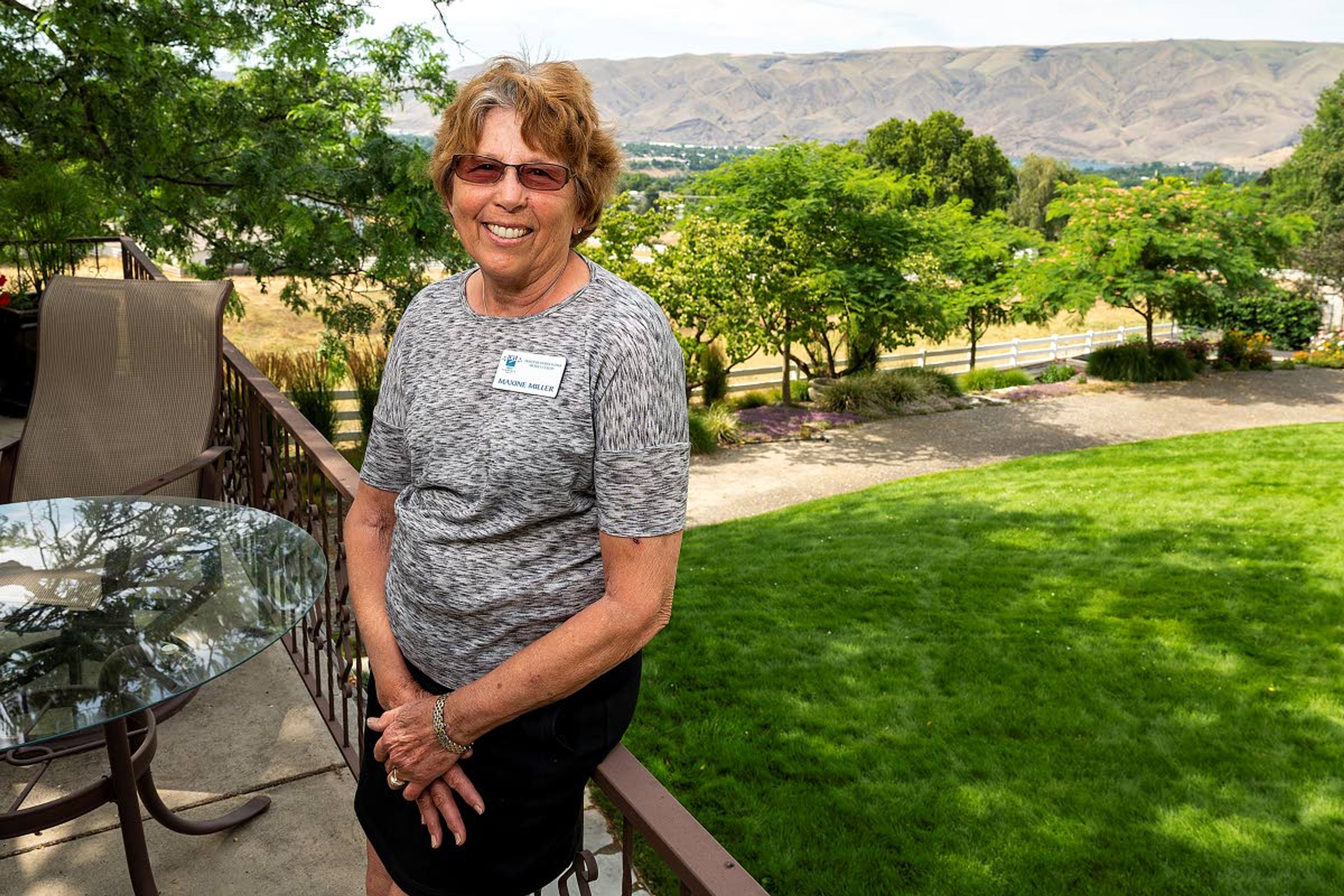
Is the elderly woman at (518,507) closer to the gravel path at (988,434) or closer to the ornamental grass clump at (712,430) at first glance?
the gravel path at (988,434)

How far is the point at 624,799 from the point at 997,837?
3.02 m

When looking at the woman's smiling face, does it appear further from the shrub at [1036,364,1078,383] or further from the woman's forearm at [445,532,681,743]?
the shrub at [1036,364,1078,383]

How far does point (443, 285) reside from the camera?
1.64m

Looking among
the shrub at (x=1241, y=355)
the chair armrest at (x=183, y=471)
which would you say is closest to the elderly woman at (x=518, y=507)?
the chair armrest at (x=183, y=471)

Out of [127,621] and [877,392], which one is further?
[877,392]

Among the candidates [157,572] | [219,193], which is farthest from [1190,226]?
[157,572]

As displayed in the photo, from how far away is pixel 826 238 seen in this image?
61.4 feet

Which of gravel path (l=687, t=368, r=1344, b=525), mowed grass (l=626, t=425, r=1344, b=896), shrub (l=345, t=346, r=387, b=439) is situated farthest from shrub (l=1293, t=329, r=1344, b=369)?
shrub (l=345, t=346, r=387, b=439)

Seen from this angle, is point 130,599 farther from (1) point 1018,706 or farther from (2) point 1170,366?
(2) point 1170,366

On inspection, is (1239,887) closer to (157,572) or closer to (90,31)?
(157,572)

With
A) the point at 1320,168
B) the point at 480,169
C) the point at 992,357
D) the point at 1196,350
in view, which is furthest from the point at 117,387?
the point at 1320,168

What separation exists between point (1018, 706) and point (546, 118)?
14.2ft

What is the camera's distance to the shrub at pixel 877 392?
18.7 metres

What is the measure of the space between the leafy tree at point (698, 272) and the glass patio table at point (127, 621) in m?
13.9
